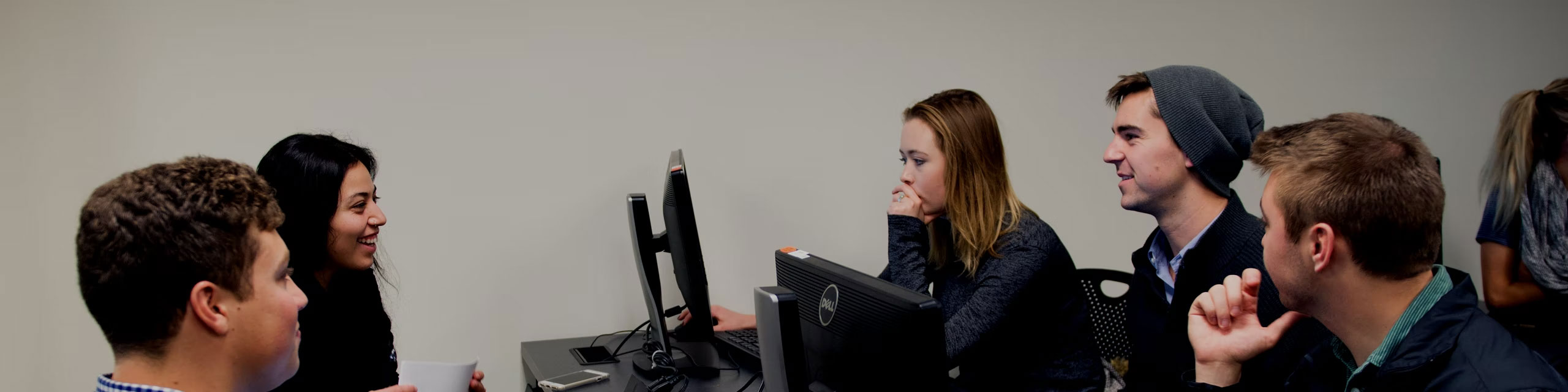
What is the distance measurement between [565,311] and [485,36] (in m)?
0.81

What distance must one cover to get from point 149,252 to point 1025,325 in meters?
1.57

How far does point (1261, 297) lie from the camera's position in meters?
1.65

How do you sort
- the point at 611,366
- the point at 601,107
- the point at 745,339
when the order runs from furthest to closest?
the point at 601,107
the point at 745,339
the point at 611,366

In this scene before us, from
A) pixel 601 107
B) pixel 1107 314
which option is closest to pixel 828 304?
pixel 1107 314

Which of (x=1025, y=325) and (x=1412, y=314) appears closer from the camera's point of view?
(x=1412, y=314)

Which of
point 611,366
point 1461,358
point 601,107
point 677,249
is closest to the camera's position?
point 1461,358

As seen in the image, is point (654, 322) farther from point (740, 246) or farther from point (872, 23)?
point (872, 23)

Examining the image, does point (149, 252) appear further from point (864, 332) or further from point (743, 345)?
point (743, 345)

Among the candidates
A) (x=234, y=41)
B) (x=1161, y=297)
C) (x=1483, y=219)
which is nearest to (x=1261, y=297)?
(x=1161, y=297)

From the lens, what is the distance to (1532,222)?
245cm

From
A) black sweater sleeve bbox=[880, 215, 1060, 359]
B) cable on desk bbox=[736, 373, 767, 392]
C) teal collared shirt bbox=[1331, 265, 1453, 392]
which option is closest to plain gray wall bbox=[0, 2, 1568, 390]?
cable on desk bbox=[736, 373, 767, 392]

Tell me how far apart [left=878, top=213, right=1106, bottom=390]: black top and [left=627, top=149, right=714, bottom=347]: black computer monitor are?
1.68 ft

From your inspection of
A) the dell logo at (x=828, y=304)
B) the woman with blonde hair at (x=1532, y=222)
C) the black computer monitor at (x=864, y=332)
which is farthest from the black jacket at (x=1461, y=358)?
the woman with blonde hair at (x=1532, y=222)

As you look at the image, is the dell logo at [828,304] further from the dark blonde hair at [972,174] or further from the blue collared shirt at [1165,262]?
the blue collared shirt at [1165,262]
